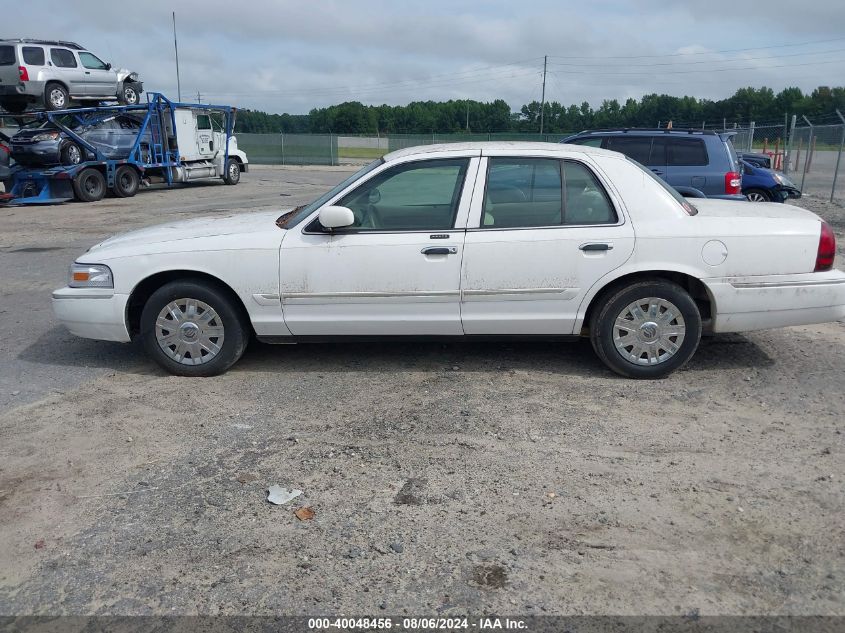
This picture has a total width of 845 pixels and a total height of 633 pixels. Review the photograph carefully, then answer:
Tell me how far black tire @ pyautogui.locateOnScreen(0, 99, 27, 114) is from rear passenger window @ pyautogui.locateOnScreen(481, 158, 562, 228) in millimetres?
20133

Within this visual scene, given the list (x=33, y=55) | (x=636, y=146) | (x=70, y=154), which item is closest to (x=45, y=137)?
(x=70, y=154)

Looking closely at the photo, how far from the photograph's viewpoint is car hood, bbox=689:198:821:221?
17.3 feet

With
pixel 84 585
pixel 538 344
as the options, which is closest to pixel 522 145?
pixel 538 344

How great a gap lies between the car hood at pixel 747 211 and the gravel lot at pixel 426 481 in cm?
113

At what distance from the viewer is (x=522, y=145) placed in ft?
17.8

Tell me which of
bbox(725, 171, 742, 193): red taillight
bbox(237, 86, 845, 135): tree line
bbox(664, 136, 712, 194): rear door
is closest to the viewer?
bbox(725, 171, 742, 193): red taillight

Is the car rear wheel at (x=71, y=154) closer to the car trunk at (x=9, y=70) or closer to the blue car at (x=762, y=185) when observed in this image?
the car trunk at (x=9, y=70)

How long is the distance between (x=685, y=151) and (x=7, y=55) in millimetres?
18745

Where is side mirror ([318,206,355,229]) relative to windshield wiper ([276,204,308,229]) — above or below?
above

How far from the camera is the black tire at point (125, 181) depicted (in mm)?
20375

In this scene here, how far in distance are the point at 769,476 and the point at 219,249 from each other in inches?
148

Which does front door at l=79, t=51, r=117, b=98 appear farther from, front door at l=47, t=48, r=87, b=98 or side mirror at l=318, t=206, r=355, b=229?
side mirror at l=318, t=206, r=355, b=229

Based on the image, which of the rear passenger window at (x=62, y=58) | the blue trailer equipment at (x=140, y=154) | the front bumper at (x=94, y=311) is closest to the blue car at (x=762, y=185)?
the front bumper at (x=94, y=311)

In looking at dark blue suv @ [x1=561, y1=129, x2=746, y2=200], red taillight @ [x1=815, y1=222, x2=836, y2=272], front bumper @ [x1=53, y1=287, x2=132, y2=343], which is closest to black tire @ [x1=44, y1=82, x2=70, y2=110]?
dark blue suv @ [x1=561, y1=129, x2=746, y2=200]
